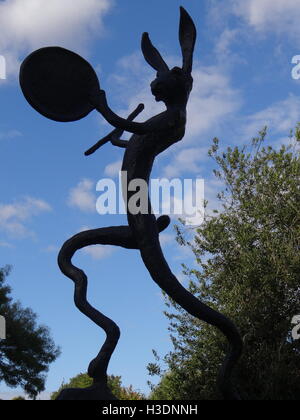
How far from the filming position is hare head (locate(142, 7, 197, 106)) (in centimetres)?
521

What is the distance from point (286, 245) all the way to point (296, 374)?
10.1 ft

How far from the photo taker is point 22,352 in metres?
20.6

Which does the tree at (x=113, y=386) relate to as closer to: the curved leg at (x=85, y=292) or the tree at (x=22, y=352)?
the tree at (x=22, y=352)

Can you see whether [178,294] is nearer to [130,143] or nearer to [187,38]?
[130,143]

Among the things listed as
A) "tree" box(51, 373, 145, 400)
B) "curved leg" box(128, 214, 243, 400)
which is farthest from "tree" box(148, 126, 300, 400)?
"curved leg" box(128, 214, 243, 400)

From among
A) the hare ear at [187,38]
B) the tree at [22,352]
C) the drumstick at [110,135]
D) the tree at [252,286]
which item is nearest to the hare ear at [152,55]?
the hare ear at [187,38]

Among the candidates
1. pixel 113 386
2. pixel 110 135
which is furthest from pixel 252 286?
pixel 113 386

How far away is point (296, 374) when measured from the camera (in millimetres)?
11219

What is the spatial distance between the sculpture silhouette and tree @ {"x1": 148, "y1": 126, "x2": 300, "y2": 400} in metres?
6.76

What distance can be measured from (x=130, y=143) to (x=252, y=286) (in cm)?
826

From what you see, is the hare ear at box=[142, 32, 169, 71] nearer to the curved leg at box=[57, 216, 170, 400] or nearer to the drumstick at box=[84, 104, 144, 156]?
the drumstick at box=[84, 104, 144, 156]

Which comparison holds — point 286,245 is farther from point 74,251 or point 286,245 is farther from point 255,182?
point 74,251

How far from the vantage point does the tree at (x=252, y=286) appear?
1151 cm

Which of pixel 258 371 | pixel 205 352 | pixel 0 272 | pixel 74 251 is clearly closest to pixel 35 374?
pixel 0 272
